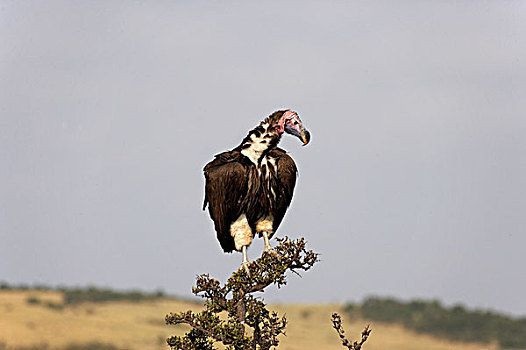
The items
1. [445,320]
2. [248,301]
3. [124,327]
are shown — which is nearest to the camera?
[248,301]

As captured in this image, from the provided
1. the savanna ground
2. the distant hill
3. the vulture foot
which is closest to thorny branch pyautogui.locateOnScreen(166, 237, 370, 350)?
the vulture foot

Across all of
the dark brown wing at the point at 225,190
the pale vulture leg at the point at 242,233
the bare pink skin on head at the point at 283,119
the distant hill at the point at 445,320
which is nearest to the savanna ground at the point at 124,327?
the distant hill at the point at 445,320

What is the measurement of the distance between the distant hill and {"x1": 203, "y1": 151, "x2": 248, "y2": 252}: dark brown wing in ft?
166

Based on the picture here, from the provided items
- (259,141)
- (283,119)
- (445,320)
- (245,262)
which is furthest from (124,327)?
(283,119)

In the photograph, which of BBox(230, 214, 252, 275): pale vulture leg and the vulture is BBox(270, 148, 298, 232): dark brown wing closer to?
the vulture

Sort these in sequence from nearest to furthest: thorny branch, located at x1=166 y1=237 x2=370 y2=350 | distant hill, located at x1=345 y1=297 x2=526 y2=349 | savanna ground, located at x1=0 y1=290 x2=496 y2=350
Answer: thorny branch, located at x1=166 y1=237 x2=370 y2=350 < savanna ground, located at x1=0 y1=290 x2=496 y2=350 < distant hill, located at x1=345 y1=297 x2=526 y2=349

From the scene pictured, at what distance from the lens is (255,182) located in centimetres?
1078

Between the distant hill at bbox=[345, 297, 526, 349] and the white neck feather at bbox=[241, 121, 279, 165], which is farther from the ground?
the distant hill at bbox=[345, 297, 526, 349]

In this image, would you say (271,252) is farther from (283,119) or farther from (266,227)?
(283,119)

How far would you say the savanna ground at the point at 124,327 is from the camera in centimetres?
4606

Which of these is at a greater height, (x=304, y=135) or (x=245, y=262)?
(x=304, y=135)

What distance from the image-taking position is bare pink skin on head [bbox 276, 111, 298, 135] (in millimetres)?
10625

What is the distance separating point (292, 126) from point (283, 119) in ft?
0.52

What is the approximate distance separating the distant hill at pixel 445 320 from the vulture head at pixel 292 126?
168 ft
